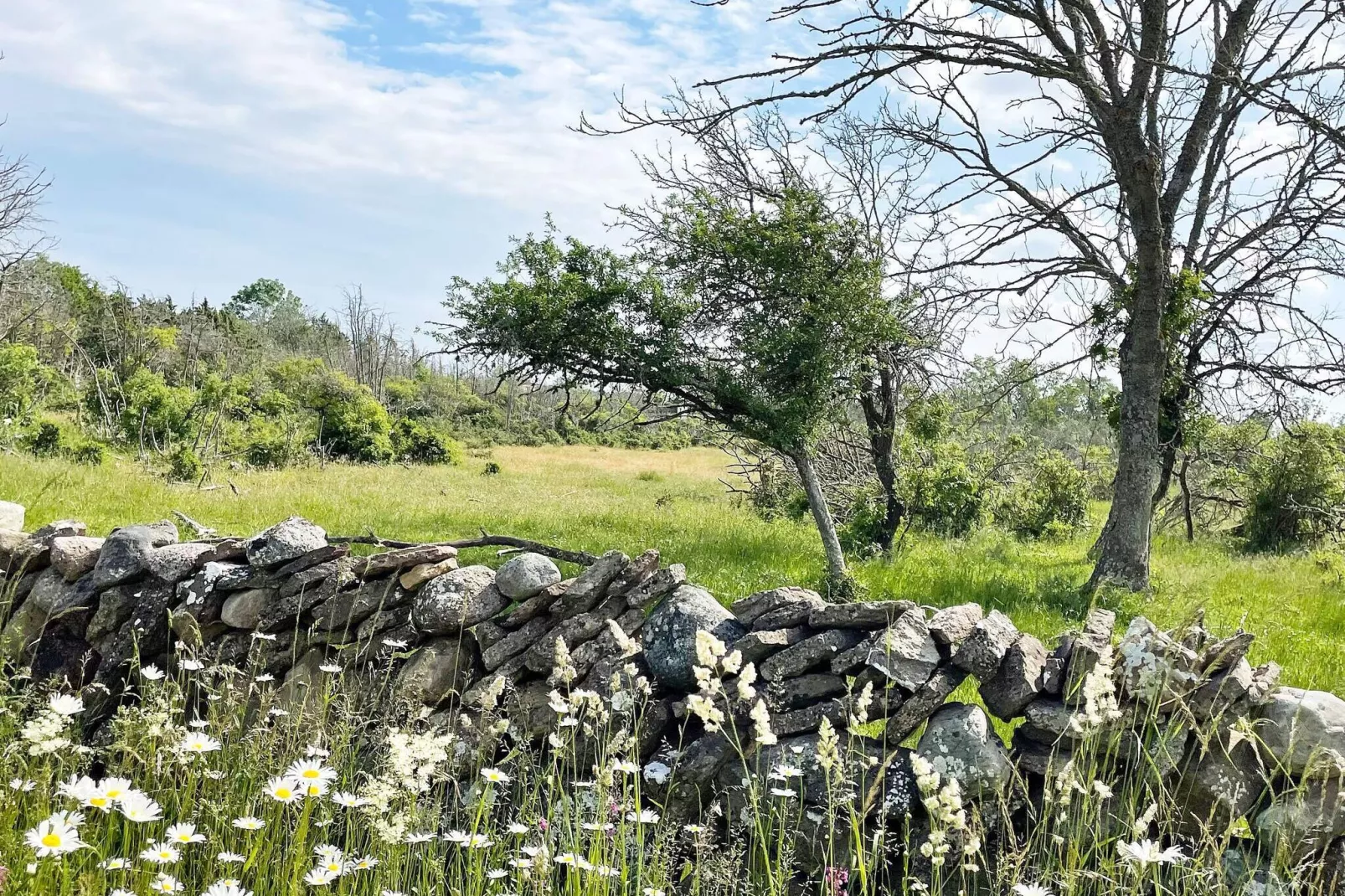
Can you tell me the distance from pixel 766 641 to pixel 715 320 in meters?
7.27

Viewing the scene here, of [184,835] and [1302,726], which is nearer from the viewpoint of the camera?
[184,835]

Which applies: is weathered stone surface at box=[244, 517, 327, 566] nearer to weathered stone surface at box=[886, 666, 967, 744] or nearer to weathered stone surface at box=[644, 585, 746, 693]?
weathered stone surface at box=[644, 585, 746, 693]

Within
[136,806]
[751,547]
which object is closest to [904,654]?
[136,806]

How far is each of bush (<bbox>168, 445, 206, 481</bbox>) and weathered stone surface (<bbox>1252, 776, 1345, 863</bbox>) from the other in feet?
60.8

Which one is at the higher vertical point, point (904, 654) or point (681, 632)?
point (904, 654)

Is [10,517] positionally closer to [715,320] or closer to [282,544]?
[282,544]

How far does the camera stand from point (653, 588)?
4480 mm

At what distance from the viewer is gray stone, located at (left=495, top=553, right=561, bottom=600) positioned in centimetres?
463

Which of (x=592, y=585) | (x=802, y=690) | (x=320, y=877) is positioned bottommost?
(x=320, y=877)

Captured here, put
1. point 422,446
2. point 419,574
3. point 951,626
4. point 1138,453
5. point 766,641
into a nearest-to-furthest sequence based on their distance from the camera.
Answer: point 951,626
point 766,641
point 419,574
point 1138,453
point 422,446

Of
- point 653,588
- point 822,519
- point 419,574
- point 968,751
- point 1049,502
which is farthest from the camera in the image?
point 1049,502

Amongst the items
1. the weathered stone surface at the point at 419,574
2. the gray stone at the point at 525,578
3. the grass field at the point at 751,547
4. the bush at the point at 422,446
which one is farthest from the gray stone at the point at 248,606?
the bush at the point at 422,446

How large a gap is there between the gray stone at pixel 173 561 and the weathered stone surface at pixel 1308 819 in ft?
18.5

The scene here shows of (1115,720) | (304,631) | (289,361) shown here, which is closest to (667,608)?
(1115,720)
